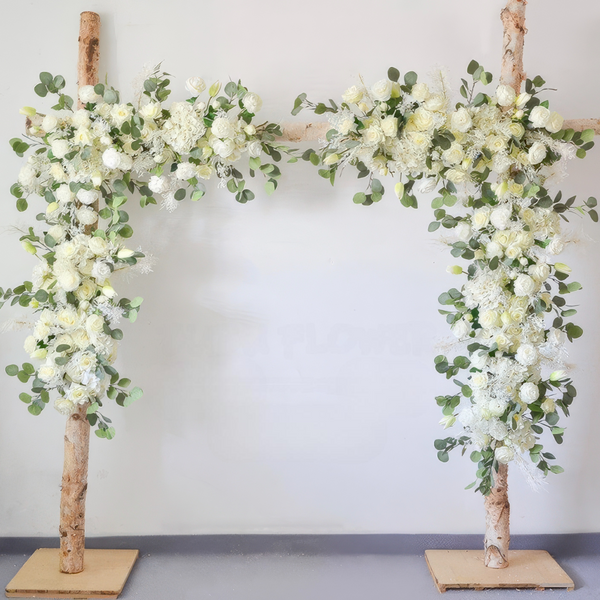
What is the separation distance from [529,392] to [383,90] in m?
1.08

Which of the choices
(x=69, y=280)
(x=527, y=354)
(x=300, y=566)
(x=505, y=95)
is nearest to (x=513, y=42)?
(x=505, y=95)

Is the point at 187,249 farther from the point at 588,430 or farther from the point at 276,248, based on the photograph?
the point at 588,430

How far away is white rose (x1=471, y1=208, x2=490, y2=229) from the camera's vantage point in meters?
1.98

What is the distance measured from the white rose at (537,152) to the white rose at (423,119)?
33 cm

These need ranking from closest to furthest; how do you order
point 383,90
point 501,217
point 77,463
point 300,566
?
point 383,90 → point 501,217 → point 77,463 → point 300,566

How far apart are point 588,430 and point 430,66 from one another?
5.14 ft

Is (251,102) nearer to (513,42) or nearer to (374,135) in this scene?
(374,135)

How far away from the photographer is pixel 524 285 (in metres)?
1.94

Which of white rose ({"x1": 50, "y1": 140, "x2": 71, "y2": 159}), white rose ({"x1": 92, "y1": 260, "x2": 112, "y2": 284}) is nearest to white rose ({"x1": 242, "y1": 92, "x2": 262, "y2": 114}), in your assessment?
white rose ({"x1": 50, "y1": 140, "x2": 71, "y2": 159})

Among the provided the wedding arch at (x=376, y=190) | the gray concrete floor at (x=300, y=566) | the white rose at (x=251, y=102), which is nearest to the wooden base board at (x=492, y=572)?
the gray concrete floor at (x=300, y=566)

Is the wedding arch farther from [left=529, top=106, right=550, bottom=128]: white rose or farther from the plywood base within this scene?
the plywood base

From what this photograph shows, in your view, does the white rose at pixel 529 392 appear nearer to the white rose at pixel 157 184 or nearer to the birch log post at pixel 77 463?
the white rose at pixel 157 184

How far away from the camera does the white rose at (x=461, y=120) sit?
6.17 ft

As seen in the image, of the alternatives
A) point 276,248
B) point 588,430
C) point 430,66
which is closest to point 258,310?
point 276,248
